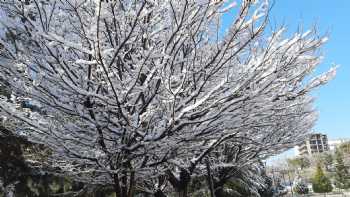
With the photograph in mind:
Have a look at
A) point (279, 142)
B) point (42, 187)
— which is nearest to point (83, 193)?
point (42, 187)

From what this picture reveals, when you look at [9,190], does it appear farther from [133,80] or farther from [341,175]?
[341,175]

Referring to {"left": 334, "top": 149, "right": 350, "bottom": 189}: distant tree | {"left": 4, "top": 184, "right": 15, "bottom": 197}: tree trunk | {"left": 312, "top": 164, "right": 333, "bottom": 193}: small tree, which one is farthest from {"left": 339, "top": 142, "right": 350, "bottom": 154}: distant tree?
{"left": 4, "top": 184, "right": 15, "bottom": 197}: tree trunk

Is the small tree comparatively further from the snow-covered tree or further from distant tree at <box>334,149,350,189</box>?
the snow-covered tree

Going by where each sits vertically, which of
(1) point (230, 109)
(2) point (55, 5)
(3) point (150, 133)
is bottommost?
(3) point (150, 133)

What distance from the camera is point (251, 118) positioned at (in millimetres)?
3844

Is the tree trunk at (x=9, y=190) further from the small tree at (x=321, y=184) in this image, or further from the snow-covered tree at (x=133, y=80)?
the small tree at (x=321, y=184)

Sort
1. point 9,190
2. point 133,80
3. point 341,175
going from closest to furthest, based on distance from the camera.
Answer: point 133,80 → point 9,190 → point 341,175

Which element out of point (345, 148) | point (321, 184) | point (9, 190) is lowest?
point (321, 184)

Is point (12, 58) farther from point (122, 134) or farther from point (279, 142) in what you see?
point (279, 142)

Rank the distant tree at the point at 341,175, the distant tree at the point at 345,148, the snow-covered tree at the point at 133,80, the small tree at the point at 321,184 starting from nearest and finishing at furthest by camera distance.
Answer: the snow-covered tree at the point at 133,80 → the small tree at the point at 321,184 → the distant tree at the point at 341,175 → the distant tree at the point at 345,148

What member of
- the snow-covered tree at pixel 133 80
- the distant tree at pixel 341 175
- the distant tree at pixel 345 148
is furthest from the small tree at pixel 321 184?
the snow-covered tree at pixel 133 80

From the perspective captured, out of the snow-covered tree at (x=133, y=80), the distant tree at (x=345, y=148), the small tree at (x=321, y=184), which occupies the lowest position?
the small tree at (x=321, y=184)

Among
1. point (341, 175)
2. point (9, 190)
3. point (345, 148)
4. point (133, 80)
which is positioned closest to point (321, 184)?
point (341, 175)

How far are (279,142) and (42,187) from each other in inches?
233
